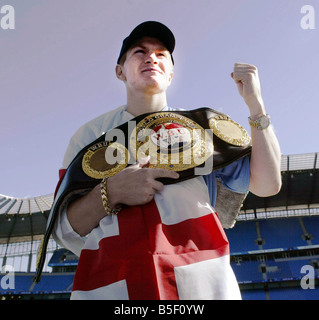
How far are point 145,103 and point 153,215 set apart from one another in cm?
70

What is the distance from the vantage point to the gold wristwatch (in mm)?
1451

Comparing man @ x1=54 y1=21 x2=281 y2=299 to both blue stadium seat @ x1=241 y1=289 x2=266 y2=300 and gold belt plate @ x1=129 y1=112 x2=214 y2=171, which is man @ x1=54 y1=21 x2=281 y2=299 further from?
blue stadium seat @ x1=241 y1=289 x2=266 y2=300

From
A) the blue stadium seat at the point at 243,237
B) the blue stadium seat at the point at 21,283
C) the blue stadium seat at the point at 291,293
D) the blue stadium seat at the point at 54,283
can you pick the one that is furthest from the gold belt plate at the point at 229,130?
the blue stadium seat at the point at 21,283

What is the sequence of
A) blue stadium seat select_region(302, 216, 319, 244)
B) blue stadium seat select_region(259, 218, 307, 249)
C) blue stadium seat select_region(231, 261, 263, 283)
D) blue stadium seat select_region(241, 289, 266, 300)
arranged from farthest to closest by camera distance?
blue stadium seat select_region(259, 218, 307, 249) < blue stadium seat select_region(302, 216, 319, 244) < blue stadium seat select_region(231, 261, 263, 283) < blue stadium seat select_region(241, 289, 266, 300)

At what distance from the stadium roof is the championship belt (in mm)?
19008

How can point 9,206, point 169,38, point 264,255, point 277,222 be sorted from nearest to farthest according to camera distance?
point 169,38 → point 9,206 → point 264,255 → point 277,222

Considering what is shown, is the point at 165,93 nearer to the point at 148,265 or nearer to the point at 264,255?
the point at 148,265

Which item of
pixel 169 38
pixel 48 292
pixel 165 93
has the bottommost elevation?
pixel 48 292

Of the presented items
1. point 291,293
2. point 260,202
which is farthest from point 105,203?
point 260,202

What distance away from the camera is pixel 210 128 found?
5.17 ft

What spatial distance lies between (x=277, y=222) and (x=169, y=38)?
25.4 metres

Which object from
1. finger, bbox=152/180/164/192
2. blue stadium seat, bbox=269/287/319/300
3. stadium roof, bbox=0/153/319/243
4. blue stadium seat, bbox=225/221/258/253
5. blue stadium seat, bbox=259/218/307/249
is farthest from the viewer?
blue stadium seat, bbox=225/221/258/253

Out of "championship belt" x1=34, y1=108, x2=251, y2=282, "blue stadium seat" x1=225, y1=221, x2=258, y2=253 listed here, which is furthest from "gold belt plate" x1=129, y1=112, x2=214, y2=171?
"blue stadium seat" x1=225, y1=221, x2=258, y2=253
